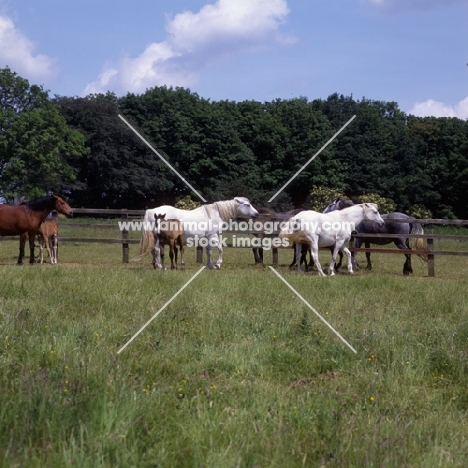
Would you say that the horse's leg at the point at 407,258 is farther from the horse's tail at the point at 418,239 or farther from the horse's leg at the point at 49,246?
the horse's leg at the point at 49,246

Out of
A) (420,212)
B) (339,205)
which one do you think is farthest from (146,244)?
(420,212)

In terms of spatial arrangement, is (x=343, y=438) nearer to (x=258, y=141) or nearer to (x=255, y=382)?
(x=255, y=382)

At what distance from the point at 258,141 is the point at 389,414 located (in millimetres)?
53989

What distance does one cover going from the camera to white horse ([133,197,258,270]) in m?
15.7

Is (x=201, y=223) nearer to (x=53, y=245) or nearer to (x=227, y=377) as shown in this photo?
(x=53, y=245)

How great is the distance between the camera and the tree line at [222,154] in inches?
1873

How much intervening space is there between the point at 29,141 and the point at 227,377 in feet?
126

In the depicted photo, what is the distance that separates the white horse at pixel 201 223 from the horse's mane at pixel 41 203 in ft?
9.06

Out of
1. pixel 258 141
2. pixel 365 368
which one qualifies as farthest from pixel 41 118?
pixel 365 368

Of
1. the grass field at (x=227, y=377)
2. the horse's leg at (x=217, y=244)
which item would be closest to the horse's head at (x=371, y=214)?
the horse's leg at (x=217, y=244)

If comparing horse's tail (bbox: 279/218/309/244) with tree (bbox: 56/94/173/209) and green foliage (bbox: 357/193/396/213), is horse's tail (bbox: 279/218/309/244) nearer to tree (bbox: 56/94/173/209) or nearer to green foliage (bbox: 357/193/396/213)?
green foliage (bbox: 357/193/396/213)

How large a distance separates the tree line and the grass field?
34.8m

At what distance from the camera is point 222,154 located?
53.3 metres

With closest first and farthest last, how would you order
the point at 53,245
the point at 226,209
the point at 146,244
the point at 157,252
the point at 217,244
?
1. the point at 157,252
2. the point at 146,244
3. the point at 217,244
4. the point at 226,209
5. the point at 53,245
